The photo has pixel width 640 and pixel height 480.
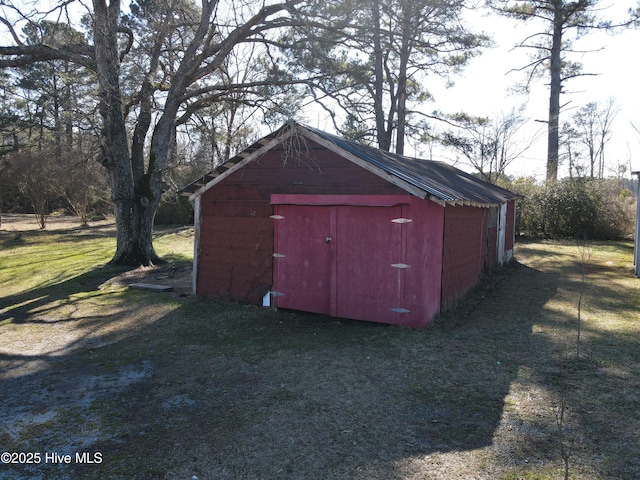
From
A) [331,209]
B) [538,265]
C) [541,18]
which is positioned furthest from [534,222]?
[331,209]

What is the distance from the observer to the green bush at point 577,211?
21.1 m

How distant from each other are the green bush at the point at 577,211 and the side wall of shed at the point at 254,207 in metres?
16.1

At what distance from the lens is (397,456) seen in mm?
3811

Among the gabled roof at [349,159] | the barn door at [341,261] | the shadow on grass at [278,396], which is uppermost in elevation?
the gabled roof at [349,159]

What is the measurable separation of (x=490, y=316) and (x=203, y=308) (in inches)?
219

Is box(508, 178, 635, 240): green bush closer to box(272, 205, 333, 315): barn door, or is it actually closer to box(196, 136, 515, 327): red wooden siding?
box(196, 136, 515, 327): red wooden siding

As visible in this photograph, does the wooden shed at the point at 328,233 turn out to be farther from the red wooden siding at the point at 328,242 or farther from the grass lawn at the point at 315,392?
the grass lawn at the point at 315,392

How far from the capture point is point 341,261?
808 cm

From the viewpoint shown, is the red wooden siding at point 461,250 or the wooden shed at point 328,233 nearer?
the wooden shed at point 328,233

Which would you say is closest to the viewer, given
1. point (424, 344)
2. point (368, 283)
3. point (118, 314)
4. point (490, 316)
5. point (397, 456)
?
point (397, 456)

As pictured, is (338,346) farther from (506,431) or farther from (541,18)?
(541,18)

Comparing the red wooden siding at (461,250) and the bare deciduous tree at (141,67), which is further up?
the bare deciduous tree at (141,67)

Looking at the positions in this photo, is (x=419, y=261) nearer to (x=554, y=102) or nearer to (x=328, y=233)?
(x=328, y=233)

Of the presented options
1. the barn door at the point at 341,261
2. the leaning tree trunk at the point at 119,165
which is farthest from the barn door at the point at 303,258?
the leaning tree trunk at the point at 119,165
